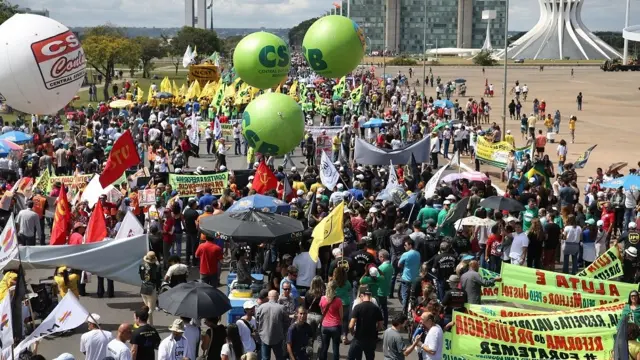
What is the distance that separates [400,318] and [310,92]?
107 ft

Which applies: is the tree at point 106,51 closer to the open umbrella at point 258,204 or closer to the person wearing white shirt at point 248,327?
the open umbrella at point 258,204

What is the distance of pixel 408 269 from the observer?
12195 mm

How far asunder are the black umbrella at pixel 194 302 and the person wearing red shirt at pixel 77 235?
3620 mm

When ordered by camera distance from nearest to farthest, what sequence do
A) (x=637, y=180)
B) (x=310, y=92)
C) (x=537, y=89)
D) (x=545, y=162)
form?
(x=637, y=180) < (x=545, y=162) < (x=310, y=92) < (x=537, y=89)

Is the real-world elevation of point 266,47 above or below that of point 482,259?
above

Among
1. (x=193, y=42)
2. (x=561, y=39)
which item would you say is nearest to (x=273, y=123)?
(x=193, y=42)

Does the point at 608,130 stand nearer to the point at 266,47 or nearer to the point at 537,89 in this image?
the point at 266,47

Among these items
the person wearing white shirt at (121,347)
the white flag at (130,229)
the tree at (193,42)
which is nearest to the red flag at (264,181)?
the white flag at (130,229)

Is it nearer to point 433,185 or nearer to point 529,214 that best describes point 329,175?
point 433,185

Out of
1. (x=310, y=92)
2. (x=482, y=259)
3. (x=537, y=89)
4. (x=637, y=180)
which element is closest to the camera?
(x=482, y=259)

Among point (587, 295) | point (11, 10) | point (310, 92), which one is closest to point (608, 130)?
point (310, 92)

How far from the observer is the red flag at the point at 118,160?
1591 cm

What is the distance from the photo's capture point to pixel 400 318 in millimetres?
9281

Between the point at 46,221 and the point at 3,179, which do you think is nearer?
the point at 46,221
